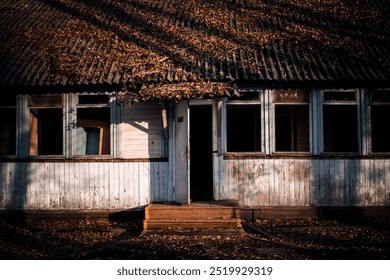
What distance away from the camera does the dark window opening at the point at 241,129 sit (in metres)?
14.1

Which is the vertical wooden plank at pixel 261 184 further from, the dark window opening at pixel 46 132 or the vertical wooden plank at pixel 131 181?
the dark window opening at pixel 46 132

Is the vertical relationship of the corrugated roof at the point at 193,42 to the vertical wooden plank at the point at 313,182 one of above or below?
above

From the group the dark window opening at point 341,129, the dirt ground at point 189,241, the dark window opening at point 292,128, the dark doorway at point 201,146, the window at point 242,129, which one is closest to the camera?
the dirt ground at point 189,241

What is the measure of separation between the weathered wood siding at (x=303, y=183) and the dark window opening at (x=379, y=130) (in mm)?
556

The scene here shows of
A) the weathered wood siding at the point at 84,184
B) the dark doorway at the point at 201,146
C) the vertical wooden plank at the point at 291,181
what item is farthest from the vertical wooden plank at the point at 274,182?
the dark doorway at the point at 201,146

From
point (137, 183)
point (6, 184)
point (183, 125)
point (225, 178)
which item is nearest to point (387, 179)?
point (225, 178)

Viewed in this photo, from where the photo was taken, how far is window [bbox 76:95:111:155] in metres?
12.1

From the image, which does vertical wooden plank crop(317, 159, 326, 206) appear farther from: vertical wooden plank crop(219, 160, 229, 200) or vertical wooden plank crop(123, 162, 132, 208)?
vertical wooden plank crop(123, 162, 132, 208)

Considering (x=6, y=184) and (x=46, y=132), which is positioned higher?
(x=46, y=132)

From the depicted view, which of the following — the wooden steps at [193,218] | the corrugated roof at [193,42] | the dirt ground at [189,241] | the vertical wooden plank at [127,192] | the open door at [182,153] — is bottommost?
the dirt ground at [189,241]

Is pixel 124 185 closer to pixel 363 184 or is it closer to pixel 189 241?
pixel 189 241

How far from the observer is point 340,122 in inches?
523

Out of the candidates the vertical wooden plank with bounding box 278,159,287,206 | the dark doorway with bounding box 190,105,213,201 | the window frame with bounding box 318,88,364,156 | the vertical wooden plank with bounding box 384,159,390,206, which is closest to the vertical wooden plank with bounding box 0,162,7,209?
the dark doorway with bounding box 190,105,213,201

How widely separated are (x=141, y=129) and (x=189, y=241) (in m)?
3.90
